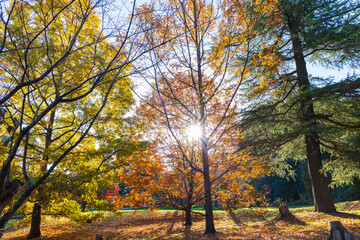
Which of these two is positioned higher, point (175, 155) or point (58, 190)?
point (175, 155)

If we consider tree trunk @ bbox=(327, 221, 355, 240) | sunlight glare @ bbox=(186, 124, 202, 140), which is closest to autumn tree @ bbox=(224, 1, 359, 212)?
sunlight glare @ bbox=(186, 124, 202, 140)

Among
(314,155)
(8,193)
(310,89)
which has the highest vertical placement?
(310,89)

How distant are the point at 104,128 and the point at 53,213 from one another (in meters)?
3.80

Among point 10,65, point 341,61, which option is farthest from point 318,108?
point 10,65

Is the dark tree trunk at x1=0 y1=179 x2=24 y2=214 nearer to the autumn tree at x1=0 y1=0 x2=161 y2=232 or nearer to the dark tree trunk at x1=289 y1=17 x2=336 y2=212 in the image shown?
the autumn tree at x1=0 y1=0 x2=161 y2=232

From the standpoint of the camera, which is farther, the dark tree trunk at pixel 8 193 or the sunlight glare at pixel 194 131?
the sunlight glare at pixel 194 131

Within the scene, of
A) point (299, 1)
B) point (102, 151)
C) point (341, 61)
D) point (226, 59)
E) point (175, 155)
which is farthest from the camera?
point (341, 61)

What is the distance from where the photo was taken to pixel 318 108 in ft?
36.0

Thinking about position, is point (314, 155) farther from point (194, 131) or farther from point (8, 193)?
point (8, 193)

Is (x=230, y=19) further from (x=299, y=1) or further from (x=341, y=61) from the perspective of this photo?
(x=341, y=61)

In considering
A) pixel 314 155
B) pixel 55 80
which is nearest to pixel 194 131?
pixel 55 80

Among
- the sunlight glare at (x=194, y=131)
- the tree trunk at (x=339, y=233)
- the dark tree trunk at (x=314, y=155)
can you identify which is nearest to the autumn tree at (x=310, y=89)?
the dark tree trunk at (x=314, y=155)

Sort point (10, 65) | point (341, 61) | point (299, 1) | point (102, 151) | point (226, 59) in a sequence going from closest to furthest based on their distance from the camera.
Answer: point (10, 65)
point (226, 59)
point (102, 151)
point (299, 1)
point (341, 61)

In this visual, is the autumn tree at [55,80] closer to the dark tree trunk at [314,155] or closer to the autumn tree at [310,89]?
the autumn tree at [310,89]
